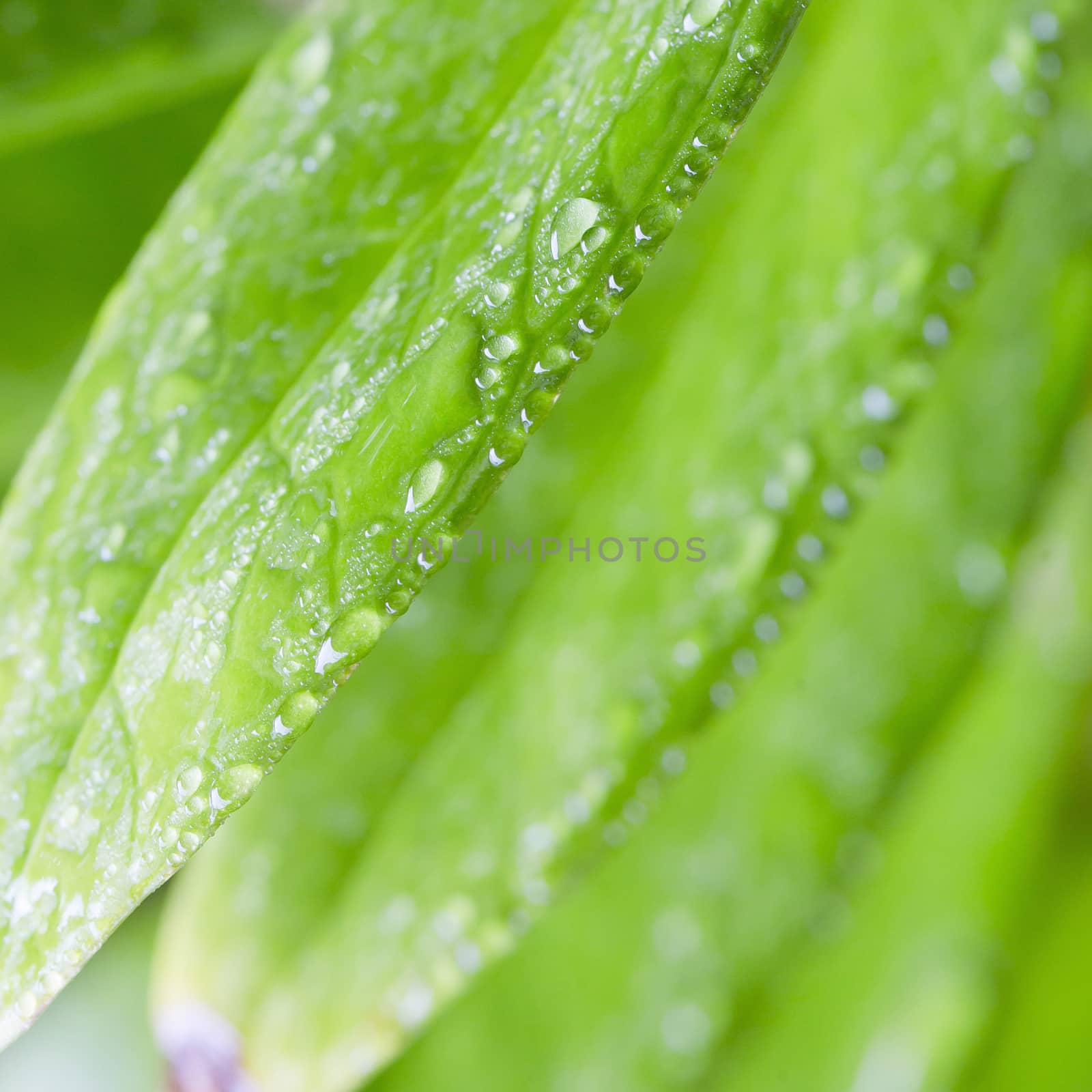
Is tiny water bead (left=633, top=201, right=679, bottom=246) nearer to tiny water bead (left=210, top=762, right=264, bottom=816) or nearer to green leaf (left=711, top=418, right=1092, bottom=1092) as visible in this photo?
tiny water bead (left=210, top=762, right=264, bottom=816)

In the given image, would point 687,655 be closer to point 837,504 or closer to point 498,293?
point 837,504

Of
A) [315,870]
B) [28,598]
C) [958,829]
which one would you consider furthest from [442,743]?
[958,829]

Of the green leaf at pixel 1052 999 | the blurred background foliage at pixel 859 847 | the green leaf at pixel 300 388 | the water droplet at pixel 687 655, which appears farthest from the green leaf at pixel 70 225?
the green leaf at pixel 1052 999

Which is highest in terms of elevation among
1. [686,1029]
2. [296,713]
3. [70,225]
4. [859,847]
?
[296,713]

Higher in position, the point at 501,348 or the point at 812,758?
the point at 501,348

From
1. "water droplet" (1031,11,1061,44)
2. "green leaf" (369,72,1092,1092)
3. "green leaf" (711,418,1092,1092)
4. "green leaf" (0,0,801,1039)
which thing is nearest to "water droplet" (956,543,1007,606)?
"green leaf" (369,72,1092,1092)

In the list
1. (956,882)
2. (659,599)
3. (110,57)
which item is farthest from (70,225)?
(956,882)

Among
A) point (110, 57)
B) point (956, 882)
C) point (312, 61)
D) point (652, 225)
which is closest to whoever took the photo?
point (652, 225)
